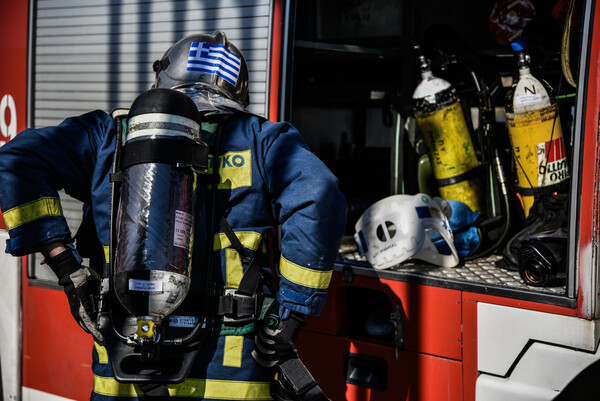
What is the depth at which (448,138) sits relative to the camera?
125 inches

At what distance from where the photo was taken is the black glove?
2.02m

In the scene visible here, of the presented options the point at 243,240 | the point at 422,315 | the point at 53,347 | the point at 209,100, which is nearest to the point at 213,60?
the point at 209,100

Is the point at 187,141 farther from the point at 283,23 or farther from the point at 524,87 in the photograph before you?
the point at 524,87

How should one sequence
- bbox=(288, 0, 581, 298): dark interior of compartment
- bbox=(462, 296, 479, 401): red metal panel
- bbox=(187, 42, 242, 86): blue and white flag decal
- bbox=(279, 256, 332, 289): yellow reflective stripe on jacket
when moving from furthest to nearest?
bbox=(288, 0, 581, 298): dark interior of compartment
bbox=(462, 296, 479, 401): red metal panel
bbox=(187, 42, 242, 86): blue and white flag decal
bbox=(279, 256, 332, 289): yellow reflective stripe on jacket

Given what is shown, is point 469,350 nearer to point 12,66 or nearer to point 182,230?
point 182,230

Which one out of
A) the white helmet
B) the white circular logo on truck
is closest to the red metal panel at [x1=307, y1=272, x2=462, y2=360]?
the white helmet

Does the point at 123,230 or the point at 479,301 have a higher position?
the point at 123,230

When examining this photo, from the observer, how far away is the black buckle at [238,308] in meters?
1.96

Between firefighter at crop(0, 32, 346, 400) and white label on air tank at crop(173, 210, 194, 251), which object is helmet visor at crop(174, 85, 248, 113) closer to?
firefighter at crop(0, 32, 346, 400)

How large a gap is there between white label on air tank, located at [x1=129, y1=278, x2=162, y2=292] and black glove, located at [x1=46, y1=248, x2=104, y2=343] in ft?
1.27

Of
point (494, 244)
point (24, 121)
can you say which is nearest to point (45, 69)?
point (24, 121)

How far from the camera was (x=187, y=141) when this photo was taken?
1.81 m

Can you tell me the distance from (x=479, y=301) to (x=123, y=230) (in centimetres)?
138

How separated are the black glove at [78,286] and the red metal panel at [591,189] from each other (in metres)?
1.70
